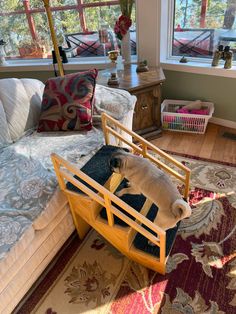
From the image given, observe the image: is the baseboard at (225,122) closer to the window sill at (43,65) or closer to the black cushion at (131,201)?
the window sill at (43,65)

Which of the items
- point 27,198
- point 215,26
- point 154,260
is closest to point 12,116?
point 27,198

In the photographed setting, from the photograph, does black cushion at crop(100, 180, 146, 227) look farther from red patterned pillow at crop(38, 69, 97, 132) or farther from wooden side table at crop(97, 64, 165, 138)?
wooden side table at crop(97, 64, 165, 138)

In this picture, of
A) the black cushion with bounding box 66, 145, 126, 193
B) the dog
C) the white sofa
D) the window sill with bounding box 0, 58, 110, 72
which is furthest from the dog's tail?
the window sill with bounding box 0, 58, 110, 72

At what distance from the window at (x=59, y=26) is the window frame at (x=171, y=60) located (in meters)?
0.33

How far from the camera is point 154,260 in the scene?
45.9 inches

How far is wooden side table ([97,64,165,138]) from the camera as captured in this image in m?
2.07

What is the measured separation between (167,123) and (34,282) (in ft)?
5.91

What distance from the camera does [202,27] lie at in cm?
239

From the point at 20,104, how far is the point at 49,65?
134cm

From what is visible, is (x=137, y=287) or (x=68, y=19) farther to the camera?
(x=68, y=19)

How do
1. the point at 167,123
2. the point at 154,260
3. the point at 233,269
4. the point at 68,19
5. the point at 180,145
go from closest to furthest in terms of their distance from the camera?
the point at 154,260 < the point at 233,269 < the point at 180,145 < the point at 167,123 < the point at 68,19

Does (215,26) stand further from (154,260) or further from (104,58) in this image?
(154,260)

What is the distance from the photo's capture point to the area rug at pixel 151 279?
1.17m

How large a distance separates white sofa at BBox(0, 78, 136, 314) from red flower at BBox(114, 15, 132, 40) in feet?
2.32
